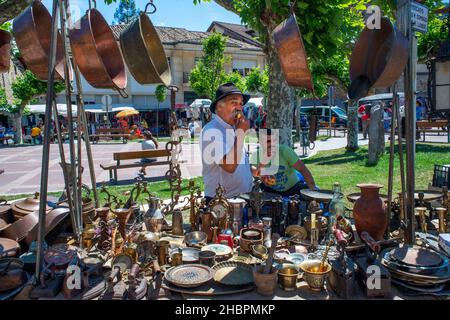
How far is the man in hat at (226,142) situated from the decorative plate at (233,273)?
1.05 metres

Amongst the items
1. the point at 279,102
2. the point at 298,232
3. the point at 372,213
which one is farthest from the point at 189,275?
the point at 279,102

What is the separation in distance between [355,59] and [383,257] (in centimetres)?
111

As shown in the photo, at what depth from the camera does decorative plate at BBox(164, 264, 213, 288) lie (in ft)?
5.83

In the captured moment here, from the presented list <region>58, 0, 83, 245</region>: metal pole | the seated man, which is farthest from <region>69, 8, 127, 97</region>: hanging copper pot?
the seated man

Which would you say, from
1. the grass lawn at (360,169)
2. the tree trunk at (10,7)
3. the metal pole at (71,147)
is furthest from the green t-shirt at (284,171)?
the tree trunk at (10,7)

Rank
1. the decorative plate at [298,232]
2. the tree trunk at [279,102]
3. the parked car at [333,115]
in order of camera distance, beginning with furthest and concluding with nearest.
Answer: the parked car at [333,115] → the tree trunk at [279,102] → the decorative plate at [298,232]

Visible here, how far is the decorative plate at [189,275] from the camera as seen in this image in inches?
70.0

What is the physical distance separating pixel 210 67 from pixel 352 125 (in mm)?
12954

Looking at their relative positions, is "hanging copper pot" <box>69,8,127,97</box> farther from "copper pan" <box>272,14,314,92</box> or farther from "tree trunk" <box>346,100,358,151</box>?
"tree trunk" <box>346,100,358,151</box>

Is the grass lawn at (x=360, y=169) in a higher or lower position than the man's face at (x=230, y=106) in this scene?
lower

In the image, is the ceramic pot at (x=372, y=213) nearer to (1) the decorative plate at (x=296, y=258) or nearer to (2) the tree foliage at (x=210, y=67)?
(1) the decorative plate at (x=296, y=258)

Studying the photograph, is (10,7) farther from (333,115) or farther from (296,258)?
(333,115)

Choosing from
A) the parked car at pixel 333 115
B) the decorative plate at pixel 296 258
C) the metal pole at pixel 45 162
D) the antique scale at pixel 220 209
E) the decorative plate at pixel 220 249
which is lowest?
the decorative plate at pixel 296 258
